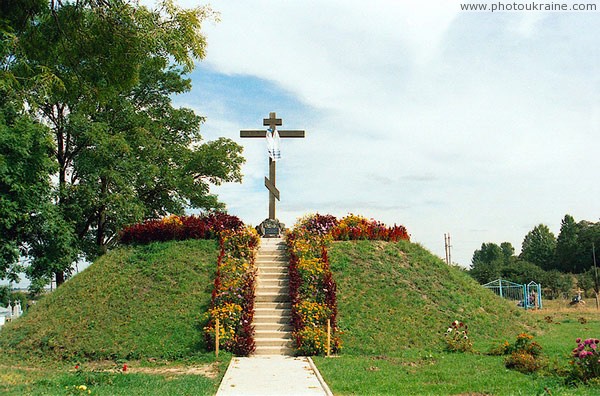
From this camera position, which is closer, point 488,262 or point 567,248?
point 567,248

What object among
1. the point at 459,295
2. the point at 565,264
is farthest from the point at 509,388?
the point at 565,264

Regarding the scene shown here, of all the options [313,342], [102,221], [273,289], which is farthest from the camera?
[102,221]

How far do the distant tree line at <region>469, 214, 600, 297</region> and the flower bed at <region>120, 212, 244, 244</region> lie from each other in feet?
98.7

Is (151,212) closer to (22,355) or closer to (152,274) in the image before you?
(152,274)

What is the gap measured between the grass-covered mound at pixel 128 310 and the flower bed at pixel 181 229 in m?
0.46

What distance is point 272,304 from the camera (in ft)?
47.4

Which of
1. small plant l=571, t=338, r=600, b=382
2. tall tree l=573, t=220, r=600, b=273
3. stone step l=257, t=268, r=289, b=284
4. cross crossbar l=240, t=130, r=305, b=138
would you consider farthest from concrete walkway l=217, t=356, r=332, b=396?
tall tree l=573, t=220, r=600, b=273

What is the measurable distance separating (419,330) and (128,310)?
24.8ft

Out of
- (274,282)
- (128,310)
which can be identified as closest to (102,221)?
(128,310)

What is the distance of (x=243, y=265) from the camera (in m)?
15.1

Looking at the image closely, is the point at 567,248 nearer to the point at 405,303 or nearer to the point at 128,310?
the point at 405,303

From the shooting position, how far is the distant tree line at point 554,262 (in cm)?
4425

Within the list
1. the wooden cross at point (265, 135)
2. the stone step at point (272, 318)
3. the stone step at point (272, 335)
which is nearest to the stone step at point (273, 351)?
the stone step at point (272, 335)

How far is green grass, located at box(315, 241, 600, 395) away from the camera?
8984mm
